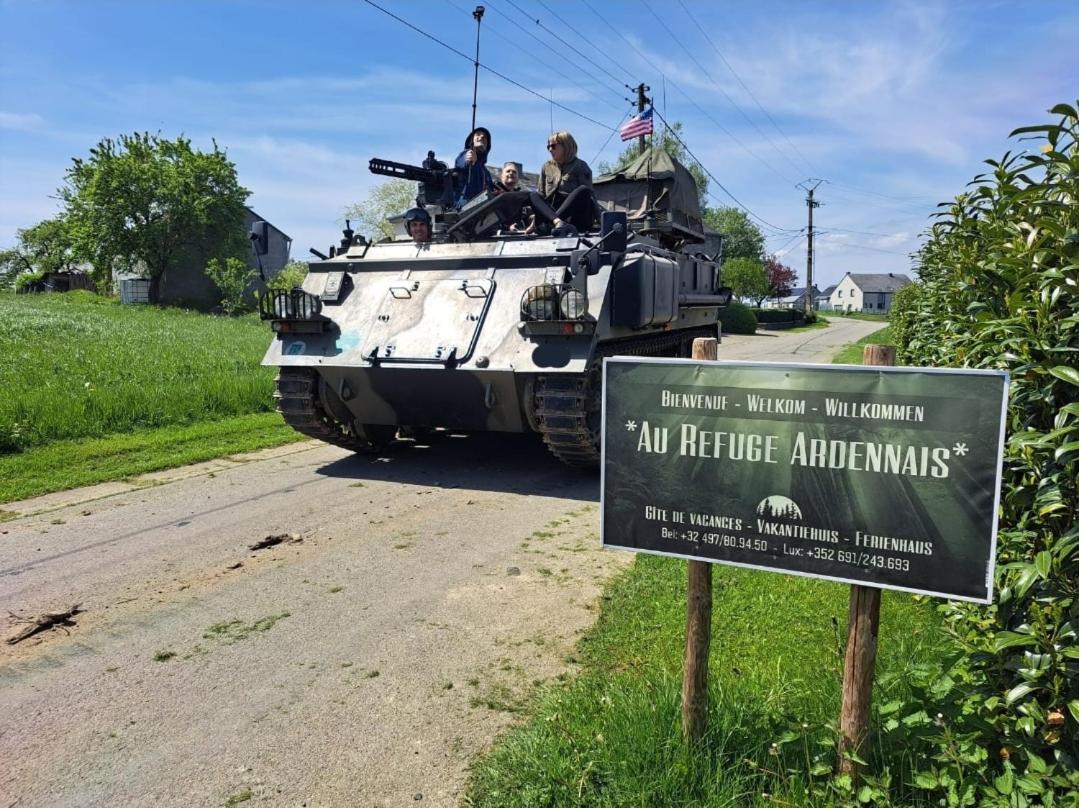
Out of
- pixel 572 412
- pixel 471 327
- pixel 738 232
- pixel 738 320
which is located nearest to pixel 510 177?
pixel 471 327

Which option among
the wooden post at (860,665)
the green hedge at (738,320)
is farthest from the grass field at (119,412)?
the green hedge at (738,320)

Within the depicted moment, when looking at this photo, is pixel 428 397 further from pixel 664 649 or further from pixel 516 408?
pixel 664 649

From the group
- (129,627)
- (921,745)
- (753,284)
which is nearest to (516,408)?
(129,627)

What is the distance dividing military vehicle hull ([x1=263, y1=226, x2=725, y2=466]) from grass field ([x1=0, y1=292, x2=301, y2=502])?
2.08m

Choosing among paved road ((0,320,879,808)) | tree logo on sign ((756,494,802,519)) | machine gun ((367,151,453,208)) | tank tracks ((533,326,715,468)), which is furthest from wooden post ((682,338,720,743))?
machine gun ((367,151,453,208))

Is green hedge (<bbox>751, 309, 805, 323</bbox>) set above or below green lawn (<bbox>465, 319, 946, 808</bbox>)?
above

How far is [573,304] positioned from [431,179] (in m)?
4.67

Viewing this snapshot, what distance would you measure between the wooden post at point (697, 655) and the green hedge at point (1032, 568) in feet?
2.21

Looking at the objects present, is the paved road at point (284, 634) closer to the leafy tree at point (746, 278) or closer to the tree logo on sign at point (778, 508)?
the tree logo on sign at point (778, 508)

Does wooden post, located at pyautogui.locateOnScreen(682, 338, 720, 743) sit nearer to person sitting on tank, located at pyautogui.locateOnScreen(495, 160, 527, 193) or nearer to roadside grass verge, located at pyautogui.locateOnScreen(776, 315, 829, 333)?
person sitting on tank, located at pyautogui.locateOnScreen(495, 160, 527, 193)

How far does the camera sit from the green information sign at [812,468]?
2361 mm

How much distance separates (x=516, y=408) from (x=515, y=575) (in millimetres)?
2509

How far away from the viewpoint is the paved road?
311cm

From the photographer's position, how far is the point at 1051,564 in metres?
2.31
